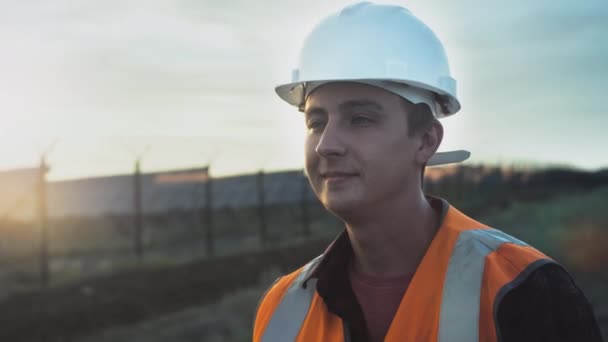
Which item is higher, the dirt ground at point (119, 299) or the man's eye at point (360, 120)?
the man's eye at point (360, 120)

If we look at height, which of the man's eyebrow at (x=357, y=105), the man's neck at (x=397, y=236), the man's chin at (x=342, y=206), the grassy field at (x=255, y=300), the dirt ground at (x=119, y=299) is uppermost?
the man's eyebrow at (x=357, y=105)

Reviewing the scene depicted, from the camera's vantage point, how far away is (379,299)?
9.17 feet

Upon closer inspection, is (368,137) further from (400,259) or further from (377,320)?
(377,320)

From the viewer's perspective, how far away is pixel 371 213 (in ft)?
9.00

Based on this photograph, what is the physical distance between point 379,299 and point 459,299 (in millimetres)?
466

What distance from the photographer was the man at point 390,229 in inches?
92.8

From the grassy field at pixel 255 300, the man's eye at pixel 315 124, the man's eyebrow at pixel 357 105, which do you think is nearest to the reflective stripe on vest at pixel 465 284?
the man's eyebrow at pixel 357 105

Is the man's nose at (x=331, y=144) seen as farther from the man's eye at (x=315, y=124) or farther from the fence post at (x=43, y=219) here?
the fence post at (x=43, y=219)

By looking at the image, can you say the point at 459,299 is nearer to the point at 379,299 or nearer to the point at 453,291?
the point at 453,291

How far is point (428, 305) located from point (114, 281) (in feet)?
34.8

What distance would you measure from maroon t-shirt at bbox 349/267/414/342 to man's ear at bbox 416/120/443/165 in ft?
1.48

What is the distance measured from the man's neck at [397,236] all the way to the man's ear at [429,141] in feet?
0.51

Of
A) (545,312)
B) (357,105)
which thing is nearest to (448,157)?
(357,105)

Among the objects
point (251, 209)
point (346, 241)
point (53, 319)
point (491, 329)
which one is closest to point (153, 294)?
point (53, 319)
